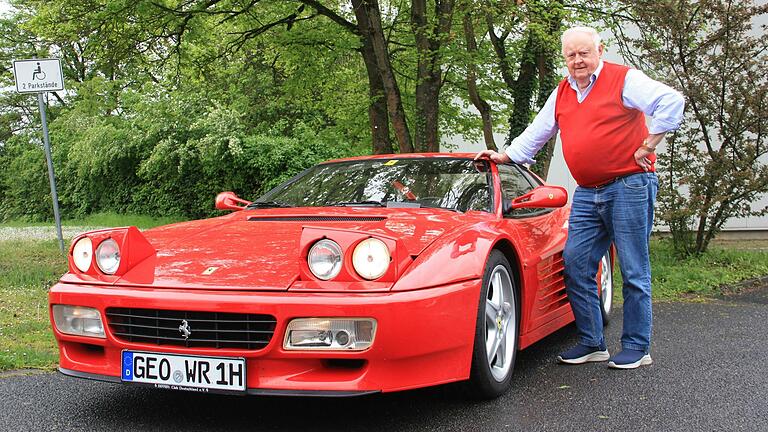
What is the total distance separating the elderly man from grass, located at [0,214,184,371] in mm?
3050

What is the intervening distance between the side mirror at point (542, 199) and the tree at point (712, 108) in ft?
16.8

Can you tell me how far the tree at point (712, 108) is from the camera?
853 centimetres

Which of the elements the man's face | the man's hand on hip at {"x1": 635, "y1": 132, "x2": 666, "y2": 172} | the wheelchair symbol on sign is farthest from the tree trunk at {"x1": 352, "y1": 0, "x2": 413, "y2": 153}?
the man's hand on hip at {"x1": 635, "y1": 132, "x2": 666, "y2": 172}

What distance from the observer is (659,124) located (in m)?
3.79

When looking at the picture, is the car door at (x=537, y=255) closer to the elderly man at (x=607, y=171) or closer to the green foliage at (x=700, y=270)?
the elderly man at (x=607, y=171)

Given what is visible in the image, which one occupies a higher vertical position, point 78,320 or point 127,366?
point 78,320

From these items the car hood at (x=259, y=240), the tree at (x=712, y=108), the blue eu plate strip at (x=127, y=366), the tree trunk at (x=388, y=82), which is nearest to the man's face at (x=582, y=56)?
the car hood at (x=259, y=240)

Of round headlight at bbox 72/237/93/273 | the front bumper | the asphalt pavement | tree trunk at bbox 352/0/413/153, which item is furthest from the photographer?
tree trunk at bbox 352/0/413/153

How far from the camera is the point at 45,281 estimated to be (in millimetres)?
7438

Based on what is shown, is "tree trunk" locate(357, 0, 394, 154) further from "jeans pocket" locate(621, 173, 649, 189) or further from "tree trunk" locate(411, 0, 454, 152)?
"jeans pocket" locate(621, 173, 649, 189)

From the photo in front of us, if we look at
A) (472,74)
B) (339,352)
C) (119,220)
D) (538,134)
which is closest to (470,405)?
(339,352)

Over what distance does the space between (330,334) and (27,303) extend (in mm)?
4391

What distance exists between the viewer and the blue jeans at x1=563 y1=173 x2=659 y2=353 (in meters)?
4.02

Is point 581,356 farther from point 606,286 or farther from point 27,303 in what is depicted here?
point 27,303
